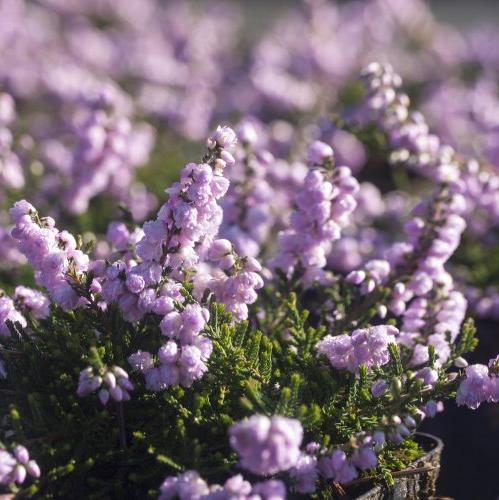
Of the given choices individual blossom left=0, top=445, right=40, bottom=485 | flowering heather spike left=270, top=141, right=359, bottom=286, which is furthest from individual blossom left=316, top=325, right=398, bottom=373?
individual blossom left=0, top=445, right=40, bottom=485

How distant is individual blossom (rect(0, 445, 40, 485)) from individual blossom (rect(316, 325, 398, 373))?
3.02 ft

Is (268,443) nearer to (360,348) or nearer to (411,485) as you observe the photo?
(360,348)

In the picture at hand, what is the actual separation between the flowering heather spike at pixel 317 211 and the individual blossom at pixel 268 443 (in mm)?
1098

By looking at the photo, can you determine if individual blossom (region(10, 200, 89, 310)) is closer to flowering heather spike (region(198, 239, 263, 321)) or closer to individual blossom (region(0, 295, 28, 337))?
individual blossom (region(0, 295, 28, 337))

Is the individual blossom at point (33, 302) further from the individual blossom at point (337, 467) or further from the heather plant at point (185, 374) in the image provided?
the individual blossom at point (337, 467)

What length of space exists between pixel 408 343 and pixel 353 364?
0.57m

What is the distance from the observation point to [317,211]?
2938 mm

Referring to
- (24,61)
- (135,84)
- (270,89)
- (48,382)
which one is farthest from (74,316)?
(135,84)

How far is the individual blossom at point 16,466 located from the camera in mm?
→ 2209

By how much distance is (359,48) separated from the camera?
9.18 meters

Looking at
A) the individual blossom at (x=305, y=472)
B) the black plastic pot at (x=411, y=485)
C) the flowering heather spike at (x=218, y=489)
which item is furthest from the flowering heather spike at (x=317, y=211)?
the flowering heather spike at (x=218, y=489)

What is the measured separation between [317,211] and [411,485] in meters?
0.92

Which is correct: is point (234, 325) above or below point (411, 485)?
above

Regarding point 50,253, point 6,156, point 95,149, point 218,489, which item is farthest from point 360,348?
point 6,156
